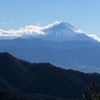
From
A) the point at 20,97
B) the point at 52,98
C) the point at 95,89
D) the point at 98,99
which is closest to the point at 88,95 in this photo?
the point at 95,89

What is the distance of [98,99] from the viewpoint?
50.7 m

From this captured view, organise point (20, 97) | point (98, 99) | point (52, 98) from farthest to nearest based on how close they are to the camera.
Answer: point (52, 98) < point (20, 97) < point (98, 99)

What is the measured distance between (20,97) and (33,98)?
8.45 metres

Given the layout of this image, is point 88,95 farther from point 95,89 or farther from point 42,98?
point 42,98

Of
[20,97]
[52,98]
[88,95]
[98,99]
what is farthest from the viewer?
[52,98]

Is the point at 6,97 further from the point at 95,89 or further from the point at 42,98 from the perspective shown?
the point at 95,89

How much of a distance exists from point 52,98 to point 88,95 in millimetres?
139100

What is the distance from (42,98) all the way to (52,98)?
26.4ft

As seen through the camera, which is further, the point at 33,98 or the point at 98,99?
the point at 33,98

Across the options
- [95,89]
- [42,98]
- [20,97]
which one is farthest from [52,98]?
[95,89]

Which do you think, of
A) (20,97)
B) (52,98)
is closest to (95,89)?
(20,97)

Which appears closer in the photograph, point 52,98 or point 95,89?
point 95,89

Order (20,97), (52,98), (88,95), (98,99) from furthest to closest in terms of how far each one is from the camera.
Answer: (52,98) < (20,97) < (88,95) < (98,99)

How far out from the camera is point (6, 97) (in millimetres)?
185000
